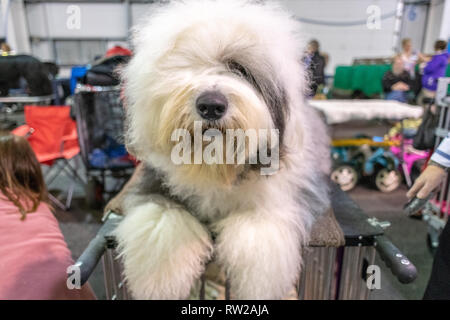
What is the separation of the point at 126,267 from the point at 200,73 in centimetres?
60

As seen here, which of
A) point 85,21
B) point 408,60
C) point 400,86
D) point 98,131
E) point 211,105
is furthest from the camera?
point 85,21

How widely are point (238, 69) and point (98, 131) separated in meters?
2.13

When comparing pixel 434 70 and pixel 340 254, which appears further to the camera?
pixel 434 70

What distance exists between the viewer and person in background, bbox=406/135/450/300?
93 cm

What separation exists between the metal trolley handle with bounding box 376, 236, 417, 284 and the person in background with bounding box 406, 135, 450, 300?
0.15m

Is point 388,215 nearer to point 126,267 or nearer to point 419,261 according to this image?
point 419,261

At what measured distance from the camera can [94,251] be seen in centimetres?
94

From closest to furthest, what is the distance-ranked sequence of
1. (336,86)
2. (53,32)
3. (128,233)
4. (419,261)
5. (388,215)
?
(128,233)
(419,261)
(388,215)
(336,86)
(53,32)

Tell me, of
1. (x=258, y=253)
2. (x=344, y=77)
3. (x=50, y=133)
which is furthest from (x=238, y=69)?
(x=344, y=77)

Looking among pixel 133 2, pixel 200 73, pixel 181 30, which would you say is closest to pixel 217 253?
pixel 200 73

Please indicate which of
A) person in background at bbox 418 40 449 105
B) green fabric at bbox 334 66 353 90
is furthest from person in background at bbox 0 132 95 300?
green fabric at bbox 334 66 353 90

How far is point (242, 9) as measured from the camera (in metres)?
0.89

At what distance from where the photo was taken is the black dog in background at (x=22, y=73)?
5.06 metres

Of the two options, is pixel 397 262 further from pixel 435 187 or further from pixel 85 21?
pixel 85 21
